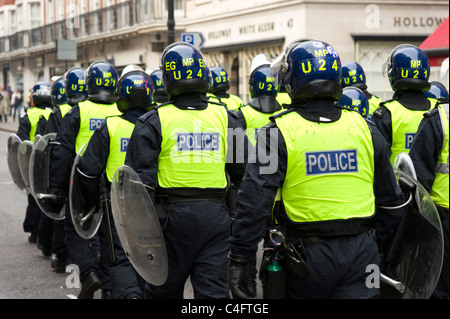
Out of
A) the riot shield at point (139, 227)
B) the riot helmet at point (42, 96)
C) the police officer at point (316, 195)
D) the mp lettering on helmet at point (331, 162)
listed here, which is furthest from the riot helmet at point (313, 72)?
the riot helmet at point (42, 96)

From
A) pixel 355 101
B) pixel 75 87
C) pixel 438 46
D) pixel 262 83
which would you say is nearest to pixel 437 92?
pixel 355 101

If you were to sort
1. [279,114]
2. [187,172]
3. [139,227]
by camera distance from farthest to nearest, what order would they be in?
[187,172] < [139,227] < [279,114]

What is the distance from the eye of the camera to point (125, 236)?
4.39 meters

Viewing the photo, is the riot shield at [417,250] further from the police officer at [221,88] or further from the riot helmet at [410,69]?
the police officer at [221,88]

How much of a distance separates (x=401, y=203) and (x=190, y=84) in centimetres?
153

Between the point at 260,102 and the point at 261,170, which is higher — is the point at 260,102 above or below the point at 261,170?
above

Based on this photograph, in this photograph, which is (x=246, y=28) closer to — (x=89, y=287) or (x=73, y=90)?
(x=73, y=90)

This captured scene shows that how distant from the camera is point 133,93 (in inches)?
219

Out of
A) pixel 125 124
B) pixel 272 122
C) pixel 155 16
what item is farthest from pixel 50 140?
pixel 155 16

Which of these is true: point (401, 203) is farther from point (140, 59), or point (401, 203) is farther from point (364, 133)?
point (140, 59)

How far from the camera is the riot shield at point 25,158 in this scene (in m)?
7.80

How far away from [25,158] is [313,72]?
505 centimetres

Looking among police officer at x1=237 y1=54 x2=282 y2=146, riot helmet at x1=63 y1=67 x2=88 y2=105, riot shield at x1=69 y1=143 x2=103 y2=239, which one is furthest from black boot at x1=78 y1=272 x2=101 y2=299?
riot helmet at x1=63 y1=67 x2=88 y2=105

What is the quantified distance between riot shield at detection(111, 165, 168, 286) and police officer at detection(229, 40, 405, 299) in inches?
30.6
